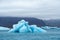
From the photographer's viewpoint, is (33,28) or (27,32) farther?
(27,32)

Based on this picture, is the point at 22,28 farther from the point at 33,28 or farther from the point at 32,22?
the point at 32,22

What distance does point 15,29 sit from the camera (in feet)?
144

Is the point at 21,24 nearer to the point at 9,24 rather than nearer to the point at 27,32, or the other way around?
the point at 27,32

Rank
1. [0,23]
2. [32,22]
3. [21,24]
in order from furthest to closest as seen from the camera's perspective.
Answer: [0,23]
[32,22]
[21,24]

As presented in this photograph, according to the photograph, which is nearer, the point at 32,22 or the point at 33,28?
the point at 33,28

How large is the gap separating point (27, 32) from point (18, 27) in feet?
19.3

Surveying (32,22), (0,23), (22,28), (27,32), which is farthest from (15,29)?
(0,23)

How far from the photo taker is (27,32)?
4838 cm

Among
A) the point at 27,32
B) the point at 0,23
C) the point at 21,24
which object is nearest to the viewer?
the point at 21,24

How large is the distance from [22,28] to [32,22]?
124 feet

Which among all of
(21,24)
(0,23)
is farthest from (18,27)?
(0,23)

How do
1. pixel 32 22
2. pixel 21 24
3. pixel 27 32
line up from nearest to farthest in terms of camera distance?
A: pixel 21 24 → pixel 27 32 → pixel 32 22

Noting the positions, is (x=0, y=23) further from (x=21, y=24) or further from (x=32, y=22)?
(x=21, y=24)

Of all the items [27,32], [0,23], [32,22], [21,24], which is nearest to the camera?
[21,24]
